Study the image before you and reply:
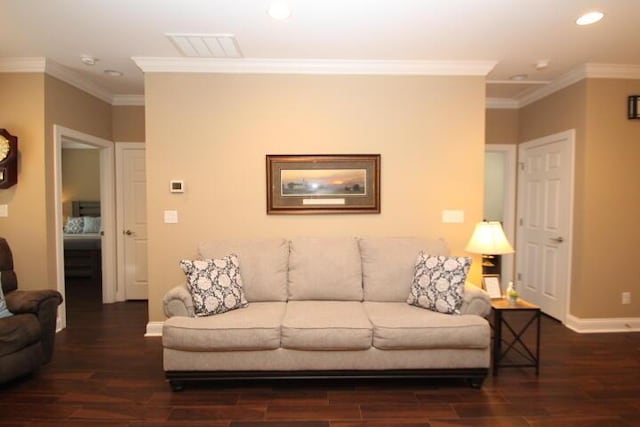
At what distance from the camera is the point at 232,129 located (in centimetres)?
344

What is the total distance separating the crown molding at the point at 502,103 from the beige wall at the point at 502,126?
0.04m

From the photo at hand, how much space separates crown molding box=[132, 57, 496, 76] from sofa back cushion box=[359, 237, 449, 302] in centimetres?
157

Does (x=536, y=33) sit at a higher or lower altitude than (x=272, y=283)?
higher

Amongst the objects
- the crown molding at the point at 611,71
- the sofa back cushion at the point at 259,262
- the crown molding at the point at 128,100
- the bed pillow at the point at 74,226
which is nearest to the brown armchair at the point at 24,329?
the sofa back cushion at the point at 259,262

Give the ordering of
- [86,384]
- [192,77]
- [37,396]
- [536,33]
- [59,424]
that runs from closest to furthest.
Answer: [59,424] < [37,396] < [86,384] < [536,33] < [192,77]

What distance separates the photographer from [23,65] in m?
3.35

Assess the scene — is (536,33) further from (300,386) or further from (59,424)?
(59,424)

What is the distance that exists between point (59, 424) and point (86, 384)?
0.47 meters

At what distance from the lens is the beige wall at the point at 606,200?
3586 millimetres

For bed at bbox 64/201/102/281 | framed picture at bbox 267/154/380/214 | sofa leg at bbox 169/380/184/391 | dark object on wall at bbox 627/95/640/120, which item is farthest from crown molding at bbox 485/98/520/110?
bed at bbox 64/201/102/281

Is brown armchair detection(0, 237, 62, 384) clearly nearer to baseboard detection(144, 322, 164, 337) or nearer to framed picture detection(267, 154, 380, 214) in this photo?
baseboard detection(144, 322, 164, 337)

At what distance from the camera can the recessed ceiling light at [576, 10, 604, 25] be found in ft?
8.32

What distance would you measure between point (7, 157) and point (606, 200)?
555cm

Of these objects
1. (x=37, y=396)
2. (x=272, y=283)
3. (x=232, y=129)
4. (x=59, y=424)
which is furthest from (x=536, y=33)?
(x=37, y=396)
